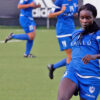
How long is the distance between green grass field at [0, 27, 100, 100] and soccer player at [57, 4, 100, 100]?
→ 2.32m

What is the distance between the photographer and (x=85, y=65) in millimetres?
4961

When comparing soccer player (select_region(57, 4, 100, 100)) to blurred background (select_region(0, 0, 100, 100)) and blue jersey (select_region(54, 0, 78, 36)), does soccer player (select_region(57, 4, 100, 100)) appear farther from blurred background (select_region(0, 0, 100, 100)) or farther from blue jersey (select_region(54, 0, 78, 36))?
blue jersey (select_region(54, 0, 78, 36))

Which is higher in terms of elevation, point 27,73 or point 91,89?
point 91,89

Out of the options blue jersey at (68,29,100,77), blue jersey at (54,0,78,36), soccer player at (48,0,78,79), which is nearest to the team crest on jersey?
blue jersey at (68,29,100,77)

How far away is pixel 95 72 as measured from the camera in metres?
4.98

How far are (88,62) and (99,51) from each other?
23 centimetres

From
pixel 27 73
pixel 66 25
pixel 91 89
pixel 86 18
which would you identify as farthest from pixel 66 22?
pixel 91 89

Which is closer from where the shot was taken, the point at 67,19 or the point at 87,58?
the point at 87,58

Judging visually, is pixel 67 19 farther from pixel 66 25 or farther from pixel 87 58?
pixel 87 58

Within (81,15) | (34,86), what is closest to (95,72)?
(81,15)

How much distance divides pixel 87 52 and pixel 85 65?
16 centimetres

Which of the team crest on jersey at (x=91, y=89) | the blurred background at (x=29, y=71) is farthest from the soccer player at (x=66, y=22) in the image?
the team crest on jersey at (x=91, y=89)

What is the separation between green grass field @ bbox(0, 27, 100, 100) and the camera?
7.54m

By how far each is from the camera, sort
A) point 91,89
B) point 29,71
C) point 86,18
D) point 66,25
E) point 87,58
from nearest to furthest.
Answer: point 87,58 → point 91,89 → point 86,18 → point 66,25 → point 29,71
